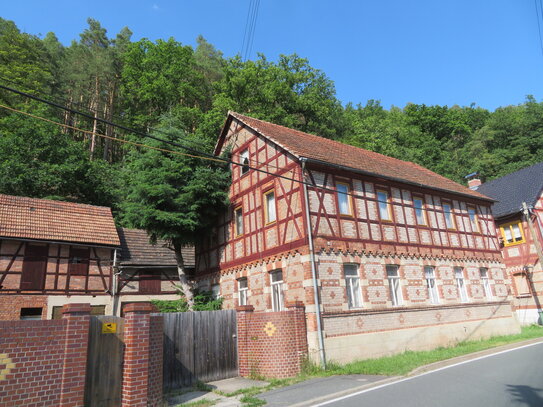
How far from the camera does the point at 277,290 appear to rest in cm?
1477

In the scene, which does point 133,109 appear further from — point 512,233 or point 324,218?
point 512,233

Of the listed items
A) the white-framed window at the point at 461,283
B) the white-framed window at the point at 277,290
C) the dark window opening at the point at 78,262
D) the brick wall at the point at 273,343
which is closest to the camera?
the brick wall at the point at 273,343

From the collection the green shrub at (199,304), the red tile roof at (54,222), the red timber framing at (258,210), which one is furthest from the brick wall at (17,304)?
the red timber framing at (258,210)

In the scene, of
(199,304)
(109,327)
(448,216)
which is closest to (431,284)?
(448,216)

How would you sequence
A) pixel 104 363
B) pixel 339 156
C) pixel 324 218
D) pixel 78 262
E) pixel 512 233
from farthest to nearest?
1. pixel 512 233
2. pixel 78 262
3. pixel 339 156
4. pixel 324 218
5. pixel 104 363

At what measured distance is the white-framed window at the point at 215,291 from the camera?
61.6 feet

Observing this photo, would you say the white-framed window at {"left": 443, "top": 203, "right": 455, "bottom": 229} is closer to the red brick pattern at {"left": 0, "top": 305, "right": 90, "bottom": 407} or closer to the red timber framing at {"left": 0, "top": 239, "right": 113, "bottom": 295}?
the red brick pattern at {"left": 0, "top": 305, "right": 90, "bottom": 407}

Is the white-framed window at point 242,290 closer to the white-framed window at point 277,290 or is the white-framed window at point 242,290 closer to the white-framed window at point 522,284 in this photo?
the white-framed window at point 277,290

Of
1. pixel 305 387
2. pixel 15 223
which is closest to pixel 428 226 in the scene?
pixel 305 387

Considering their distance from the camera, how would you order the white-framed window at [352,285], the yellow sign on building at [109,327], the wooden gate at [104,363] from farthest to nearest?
the white-framed window at [352,285] → the yellow sign on building at [109,327] → the wooden gate at [104,363]

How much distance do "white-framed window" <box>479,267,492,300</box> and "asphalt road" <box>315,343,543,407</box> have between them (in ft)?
31.2

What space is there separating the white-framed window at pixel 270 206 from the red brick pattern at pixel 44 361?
9.42 metres

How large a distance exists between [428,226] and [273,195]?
7956mm

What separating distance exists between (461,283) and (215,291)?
41.0ft
